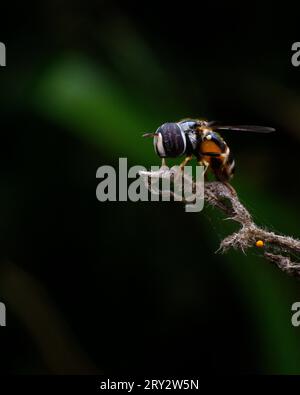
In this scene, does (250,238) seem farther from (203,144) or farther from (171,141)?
(203,144)

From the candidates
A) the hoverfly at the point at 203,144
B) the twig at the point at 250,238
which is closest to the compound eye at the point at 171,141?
the hoverfly at the point at 203,144

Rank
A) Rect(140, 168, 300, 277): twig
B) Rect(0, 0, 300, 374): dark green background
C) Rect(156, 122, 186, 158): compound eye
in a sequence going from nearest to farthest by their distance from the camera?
1. Rect(140, 168, 300, 277): twig
2. Rect(156, 122, 186, 158): compound eye
3. Rect(0, 0, 300, 374): dark green background

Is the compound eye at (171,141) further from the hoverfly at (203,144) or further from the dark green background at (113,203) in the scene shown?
the dark green background at (113,203)

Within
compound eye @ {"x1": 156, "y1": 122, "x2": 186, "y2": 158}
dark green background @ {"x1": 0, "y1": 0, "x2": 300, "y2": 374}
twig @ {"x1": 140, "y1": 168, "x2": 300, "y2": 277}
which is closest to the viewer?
twig @ {"x1": 140, "y1": 168, "x2": 300, "y2": 277}

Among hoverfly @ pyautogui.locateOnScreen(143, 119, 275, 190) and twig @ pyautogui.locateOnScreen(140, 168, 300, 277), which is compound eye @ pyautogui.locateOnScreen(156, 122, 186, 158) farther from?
twig @ pyautogui.locateOnScreen(140, 168, 300, 277)

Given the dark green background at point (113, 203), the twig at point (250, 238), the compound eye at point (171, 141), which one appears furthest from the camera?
the dark green background at point (113, 203)

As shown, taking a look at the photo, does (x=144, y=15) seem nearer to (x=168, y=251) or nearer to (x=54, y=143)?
(x=54, y=143)

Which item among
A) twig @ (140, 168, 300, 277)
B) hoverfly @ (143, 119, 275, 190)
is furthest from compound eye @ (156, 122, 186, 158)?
twig @ (140, 168, 300, 277)

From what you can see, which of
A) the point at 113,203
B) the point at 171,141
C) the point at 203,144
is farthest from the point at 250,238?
the point at 113,203
